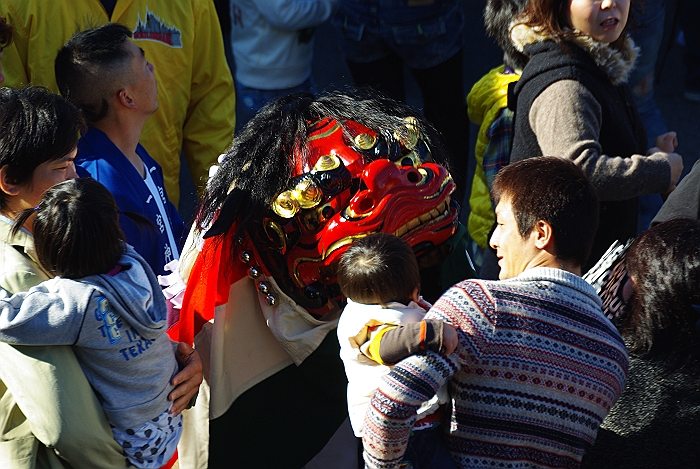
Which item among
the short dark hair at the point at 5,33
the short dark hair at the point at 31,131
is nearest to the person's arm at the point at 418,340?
the short dark hair at the point at 31,131

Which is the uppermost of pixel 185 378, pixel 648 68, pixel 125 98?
pixel 125 98

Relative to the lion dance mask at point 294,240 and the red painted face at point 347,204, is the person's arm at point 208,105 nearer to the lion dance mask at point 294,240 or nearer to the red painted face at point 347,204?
the lion dance mask at point 294,240

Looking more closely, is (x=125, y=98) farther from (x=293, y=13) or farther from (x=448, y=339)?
(x=448, y=339)

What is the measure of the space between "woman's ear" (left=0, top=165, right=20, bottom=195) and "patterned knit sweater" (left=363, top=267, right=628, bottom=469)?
100cm

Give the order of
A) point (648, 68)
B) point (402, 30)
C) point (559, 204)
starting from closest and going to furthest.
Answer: point (559, 204) < point (402, 30) < point (648, 68)

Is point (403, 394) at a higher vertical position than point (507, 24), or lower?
lower

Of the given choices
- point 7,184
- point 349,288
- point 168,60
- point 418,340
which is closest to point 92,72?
point 168,60

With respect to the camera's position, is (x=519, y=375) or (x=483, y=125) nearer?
(x=519, y=375)

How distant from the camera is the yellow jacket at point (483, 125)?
3.34 meters

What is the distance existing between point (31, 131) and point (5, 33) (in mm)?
883

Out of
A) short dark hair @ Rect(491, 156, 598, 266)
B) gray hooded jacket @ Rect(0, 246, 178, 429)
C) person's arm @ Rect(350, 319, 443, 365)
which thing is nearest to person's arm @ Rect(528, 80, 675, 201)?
short dark hair @ Rect(491, 156, 598, 266)

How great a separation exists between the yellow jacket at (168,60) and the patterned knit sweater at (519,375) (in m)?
1.55

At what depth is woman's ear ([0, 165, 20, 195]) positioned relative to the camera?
196cm

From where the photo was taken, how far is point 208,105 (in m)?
3.29
